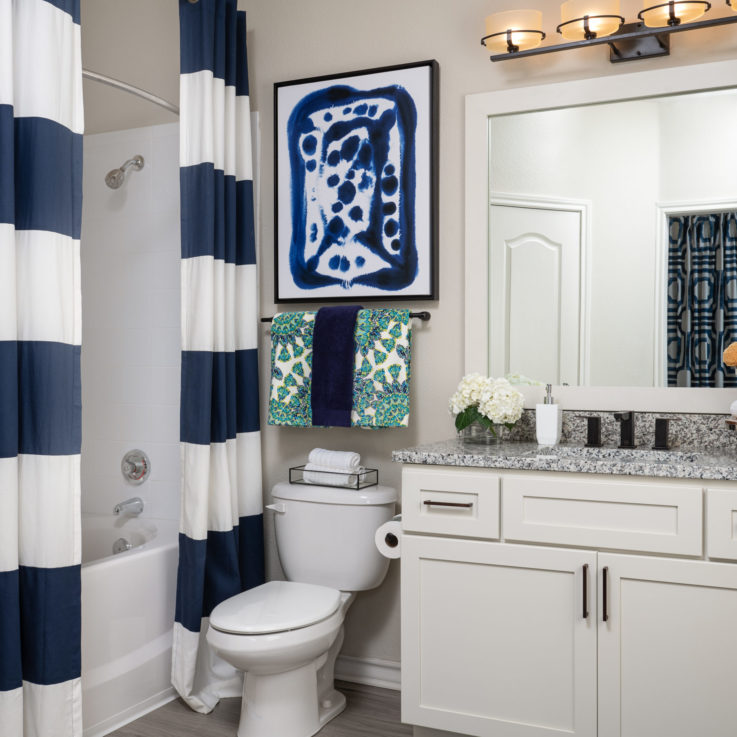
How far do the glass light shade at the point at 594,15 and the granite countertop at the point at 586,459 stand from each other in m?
1.21

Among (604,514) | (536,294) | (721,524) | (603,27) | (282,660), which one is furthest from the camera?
(536,294)

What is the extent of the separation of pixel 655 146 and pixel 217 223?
4.57 feet

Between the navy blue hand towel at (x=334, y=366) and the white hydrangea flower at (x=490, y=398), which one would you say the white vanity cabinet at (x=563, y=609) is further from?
the navy blue hand towel at (x=334, y=366)

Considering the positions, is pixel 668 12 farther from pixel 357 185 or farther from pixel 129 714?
pixel 129 714

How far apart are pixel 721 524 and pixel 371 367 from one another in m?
1.17

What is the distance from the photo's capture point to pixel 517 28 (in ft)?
7.93

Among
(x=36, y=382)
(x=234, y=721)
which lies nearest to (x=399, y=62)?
(x=36, y=382)

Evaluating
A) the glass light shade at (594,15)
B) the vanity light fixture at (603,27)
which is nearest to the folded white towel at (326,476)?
the vanity light fixture at (603,27)

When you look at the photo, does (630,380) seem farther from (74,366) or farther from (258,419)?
(74,366)

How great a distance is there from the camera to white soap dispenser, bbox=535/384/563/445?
2.35 meters

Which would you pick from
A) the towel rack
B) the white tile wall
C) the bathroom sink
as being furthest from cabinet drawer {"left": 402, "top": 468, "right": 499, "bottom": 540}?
the white tile wall

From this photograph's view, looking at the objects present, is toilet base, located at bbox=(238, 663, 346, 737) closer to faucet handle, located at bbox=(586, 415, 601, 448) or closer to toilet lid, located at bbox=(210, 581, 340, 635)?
toilet lid, located at bbox=(210, 581, 340, 635)

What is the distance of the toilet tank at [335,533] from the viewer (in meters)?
2.55

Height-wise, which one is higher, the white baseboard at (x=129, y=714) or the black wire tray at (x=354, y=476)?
the black wire tray at (x=354, y=476)
